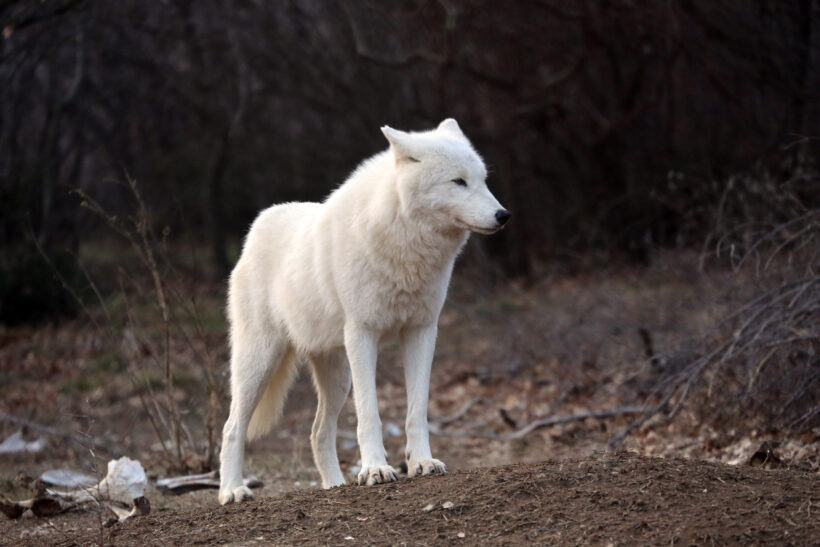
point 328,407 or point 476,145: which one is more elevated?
point 476,145

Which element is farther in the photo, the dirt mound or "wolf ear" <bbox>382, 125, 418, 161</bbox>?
"wolf ear" <bbox>382, 125, 418, 161</bbox>

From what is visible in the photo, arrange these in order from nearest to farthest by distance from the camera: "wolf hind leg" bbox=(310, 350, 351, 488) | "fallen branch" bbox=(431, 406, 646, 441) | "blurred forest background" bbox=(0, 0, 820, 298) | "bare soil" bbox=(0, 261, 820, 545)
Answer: "bare soil" bbox=(0, 261, 820, 545), "wolf hind leg" bbox=(310, 350, 351, 488), "fallen branch" bbox=(431, 406, 646, 441), "blurred forest background" bbox=(0, 0, 820, 298)

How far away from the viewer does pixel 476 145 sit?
1864 cm

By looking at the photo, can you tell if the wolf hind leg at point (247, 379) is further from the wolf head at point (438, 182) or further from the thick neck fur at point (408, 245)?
the wolf head at point (438, 182)

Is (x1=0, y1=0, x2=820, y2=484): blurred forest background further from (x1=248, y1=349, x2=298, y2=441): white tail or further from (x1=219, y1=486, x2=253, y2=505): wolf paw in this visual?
(x1=219, y1=486, x2=253, y2=505): wolf paw

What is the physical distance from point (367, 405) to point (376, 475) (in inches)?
A: 15.2

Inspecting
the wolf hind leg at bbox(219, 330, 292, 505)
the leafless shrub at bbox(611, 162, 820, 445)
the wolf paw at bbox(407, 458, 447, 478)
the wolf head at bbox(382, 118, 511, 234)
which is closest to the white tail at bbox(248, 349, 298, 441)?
the wolf hind leg at bbox(219, 330, 292, 505)

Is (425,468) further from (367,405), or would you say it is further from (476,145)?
(476,145)

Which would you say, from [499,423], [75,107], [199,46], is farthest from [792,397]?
[75,107]

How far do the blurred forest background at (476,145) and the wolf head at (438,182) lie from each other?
3374 millimetres

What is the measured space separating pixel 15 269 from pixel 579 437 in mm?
9126

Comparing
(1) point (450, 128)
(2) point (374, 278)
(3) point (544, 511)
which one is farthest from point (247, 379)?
(3) point (544, 511)

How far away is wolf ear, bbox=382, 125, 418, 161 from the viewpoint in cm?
583

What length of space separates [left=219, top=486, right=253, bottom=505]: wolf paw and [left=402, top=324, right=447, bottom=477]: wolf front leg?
1095 millimetres
